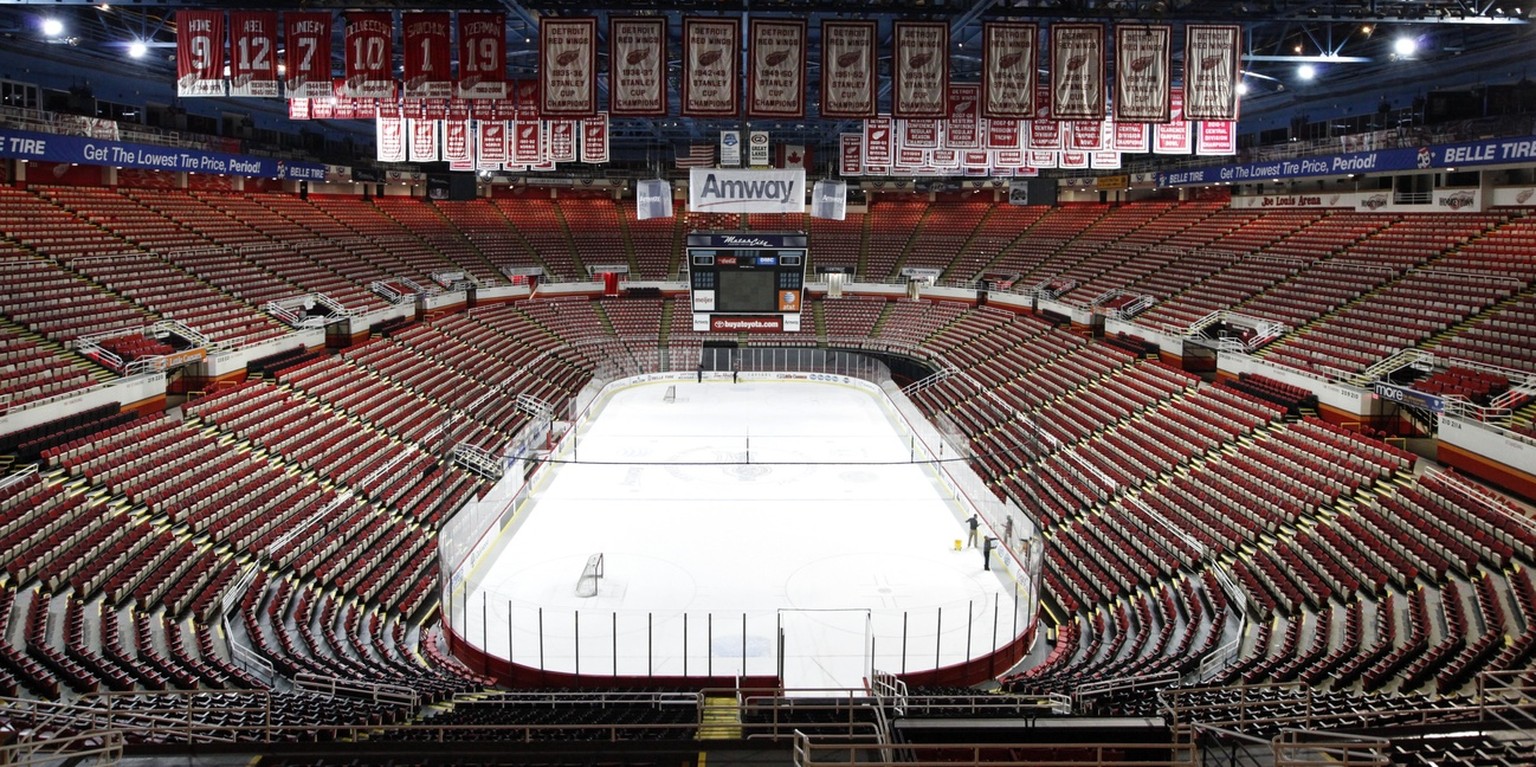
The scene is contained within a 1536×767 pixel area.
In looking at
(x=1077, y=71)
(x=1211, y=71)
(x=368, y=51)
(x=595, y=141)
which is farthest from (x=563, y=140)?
(x=1211, y=71)

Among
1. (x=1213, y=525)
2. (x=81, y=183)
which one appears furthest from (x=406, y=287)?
(x=1213, y=525)

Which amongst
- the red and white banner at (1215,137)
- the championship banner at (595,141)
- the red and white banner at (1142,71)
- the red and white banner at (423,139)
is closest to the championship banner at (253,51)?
the red and white banner at (423,139)

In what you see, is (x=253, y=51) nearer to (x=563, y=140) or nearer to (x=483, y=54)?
(x=483, y=54)

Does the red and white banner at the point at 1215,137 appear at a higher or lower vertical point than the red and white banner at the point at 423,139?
lower

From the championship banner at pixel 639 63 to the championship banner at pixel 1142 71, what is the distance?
23.2 feet

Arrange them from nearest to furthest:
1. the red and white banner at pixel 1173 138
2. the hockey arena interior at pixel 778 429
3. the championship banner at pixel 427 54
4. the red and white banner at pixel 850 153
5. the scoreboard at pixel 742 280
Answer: the hockey arena interior at pixel 778 429
the championship banner at pixel 427 54
the red and white banner at pixel 1173 138
the scoreboard at pixel 742 280
the red and white banner at pixel 850 153

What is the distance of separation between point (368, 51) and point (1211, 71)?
44.0 ft

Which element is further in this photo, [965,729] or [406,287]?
[406,287]

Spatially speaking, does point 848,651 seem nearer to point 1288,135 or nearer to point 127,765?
point 127,765

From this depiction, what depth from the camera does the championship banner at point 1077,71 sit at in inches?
601

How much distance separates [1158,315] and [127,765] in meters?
31.9

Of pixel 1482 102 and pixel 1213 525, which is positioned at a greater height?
pixel 1482 102

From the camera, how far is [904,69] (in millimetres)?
15281

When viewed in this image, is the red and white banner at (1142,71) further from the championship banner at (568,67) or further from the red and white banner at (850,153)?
the red and white banner at (850,153)
